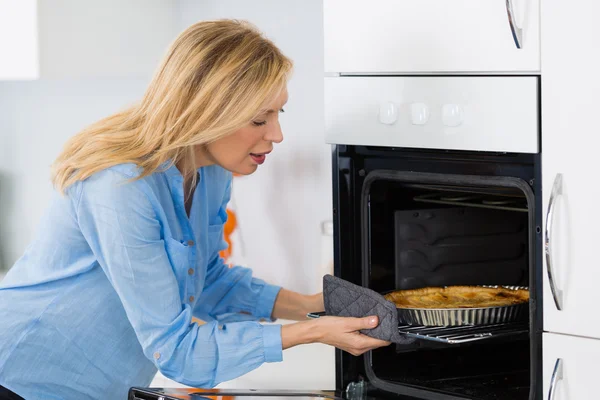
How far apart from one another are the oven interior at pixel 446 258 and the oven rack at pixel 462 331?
14 centimetres

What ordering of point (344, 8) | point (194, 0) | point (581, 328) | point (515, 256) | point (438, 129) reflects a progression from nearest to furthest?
point (581, 328) → point (438, 129) → point (344, 8) → point (515, 256) → point (194, 0)

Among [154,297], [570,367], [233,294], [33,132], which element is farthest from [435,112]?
[33,132]

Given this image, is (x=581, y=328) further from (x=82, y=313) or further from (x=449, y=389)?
(x=82, y=313)

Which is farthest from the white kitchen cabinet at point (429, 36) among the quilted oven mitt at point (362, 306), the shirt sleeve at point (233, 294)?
the shirt sleeve at point (233, 294)

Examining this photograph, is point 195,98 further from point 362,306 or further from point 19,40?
point 19,40

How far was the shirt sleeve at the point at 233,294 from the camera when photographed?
1829 mm

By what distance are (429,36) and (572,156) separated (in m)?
0.30

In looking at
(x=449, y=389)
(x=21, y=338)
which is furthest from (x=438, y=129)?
(x=21, y=338)

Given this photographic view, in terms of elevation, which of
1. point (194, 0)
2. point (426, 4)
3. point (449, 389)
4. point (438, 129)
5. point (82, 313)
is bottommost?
point (449, 389)

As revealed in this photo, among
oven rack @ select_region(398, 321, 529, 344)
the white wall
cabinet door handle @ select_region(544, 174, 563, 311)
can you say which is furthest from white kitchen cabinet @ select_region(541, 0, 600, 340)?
the white wall

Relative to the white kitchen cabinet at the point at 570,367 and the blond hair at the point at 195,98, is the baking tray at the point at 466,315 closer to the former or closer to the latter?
the white kitchen cabinet at the point at 570,367

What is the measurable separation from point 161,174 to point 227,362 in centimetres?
34

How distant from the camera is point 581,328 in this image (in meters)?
1.28

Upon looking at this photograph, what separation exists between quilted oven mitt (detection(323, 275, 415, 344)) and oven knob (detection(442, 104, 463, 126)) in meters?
0.29
